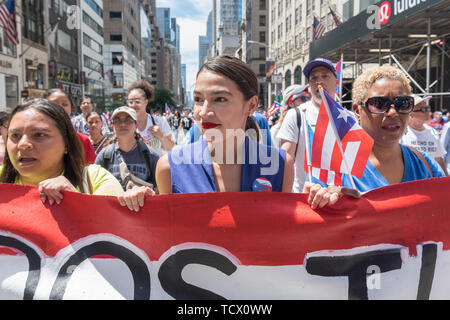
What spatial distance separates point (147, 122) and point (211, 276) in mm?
4207

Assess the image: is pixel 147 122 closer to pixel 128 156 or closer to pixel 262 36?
pixel 128 156

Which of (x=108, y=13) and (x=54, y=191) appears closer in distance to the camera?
(x=54, y=191)

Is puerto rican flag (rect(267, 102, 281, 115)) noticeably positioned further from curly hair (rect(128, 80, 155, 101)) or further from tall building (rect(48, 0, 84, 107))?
tall building (rect(48, 0, 84, 107))

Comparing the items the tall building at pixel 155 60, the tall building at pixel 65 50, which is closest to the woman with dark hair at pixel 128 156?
the tall building at pixel 65 50

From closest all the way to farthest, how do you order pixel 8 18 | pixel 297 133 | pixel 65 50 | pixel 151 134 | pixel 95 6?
pixel 297 133
pixel 151 134
pixel 8 18
pixel 65 50
pixel 95 6

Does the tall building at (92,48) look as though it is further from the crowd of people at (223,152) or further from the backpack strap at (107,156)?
the crowd of people at (223,152)

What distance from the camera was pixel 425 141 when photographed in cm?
566

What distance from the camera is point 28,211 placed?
2246mm

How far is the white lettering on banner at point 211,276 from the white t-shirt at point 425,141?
3.87m

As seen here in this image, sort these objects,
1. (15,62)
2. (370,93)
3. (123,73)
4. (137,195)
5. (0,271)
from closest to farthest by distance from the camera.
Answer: (137,195) → (0,271) → (370,93) → (15,62) → (123,73)

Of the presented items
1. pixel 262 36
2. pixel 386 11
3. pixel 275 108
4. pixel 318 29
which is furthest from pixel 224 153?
pixel 262 36
